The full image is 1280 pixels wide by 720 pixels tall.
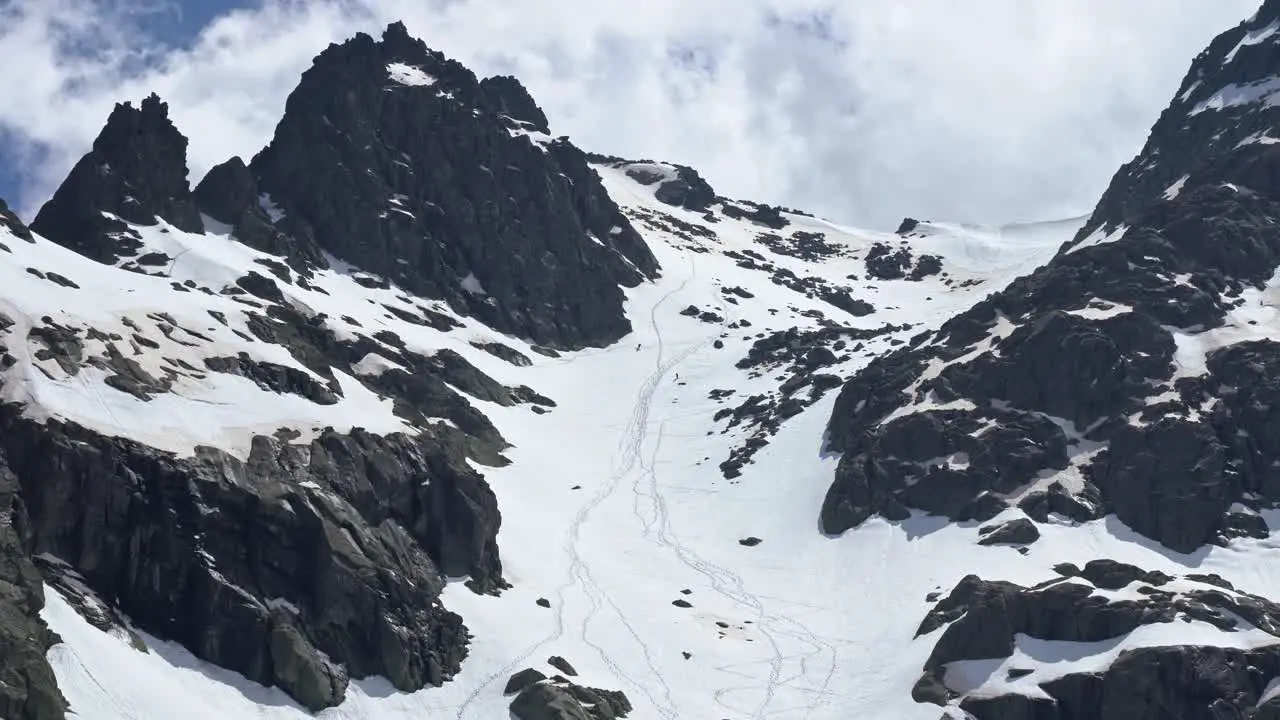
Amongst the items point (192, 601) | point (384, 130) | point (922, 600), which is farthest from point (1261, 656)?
point (384, 130)

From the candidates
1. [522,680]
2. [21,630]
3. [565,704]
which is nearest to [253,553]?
[522,680]

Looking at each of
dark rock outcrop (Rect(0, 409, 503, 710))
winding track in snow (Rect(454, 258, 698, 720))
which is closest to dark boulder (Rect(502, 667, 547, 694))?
winding track in snow (Rect(454, 258, 698, 720))

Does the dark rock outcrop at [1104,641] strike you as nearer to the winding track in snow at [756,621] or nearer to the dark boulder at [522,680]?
the winding track in snow at [756,621]

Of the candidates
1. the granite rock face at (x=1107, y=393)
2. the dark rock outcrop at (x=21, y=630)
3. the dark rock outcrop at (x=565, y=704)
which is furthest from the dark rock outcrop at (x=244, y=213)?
the dark rock outcrop at (x=565, y=704)

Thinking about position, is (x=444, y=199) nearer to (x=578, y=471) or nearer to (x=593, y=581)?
(x=578, y=471)

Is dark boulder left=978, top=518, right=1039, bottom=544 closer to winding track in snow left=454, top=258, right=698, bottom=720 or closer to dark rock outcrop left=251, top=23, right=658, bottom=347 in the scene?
winding track in snow left=454, top=258, right=698, bottom=720

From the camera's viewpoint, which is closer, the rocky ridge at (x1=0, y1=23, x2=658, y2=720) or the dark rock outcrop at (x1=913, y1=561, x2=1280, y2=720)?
the rocky ridge at (x1=0, y1=23, x2=658, y2=720)

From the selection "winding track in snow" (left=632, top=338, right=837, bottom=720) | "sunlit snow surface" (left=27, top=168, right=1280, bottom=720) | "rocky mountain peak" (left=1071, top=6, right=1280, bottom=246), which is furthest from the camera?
"rocky mountain peak" (left=1071, top=6, right=1280, bottom=246)

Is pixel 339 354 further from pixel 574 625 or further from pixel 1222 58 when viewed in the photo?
pixel 1222 58
